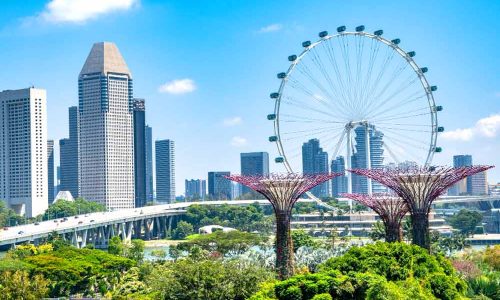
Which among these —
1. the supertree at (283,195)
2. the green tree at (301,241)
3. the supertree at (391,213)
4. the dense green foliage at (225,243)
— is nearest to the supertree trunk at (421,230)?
the supertree at (283,195)

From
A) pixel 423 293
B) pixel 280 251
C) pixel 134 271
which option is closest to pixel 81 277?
pixel 134 271

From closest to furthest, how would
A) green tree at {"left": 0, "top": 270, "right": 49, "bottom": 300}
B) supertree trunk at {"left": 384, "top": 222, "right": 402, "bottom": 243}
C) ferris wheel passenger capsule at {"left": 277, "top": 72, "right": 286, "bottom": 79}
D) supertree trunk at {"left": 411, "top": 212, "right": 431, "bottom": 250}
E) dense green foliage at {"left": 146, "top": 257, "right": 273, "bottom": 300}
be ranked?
dense green foliage at {"left": 146, "top": 257, "right": 273, "bottom": 300}
green tree at {"left": 0, "top": 270, "right": 49, "bottom": 300}
supertree trunk at {"left": 411, "top": 212, "right": 431, "bottom": 250}
supertree trunk at {"left": 384, "top": 222, "right": 402, "bottom": 243}
ferris wheel passenger capsule at {"left": 277, "top": 72, "right": 286, "bottom": 79}

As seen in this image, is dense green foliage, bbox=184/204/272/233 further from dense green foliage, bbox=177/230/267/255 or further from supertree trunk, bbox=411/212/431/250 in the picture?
supertree trunk, bbox=411/212/431/250

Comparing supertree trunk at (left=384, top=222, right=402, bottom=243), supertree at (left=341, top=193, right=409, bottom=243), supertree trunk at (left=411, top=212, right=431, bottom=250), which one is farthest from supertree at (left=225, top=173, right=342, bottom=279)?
supertree trunk at (left=384, top=222, right=402, bottom=243)

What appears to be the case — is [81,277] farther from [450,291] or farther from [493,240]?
[493,240]

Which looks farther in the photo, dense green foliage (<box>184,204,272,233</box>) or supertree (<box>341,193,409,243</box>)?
dense green foliage (<box>184,204,272,233</box>)

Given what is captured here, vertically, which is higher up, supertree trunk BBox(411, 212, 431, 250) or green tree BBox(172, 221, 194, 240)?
supertree trunk BBox(411, 212, 431, 250)
